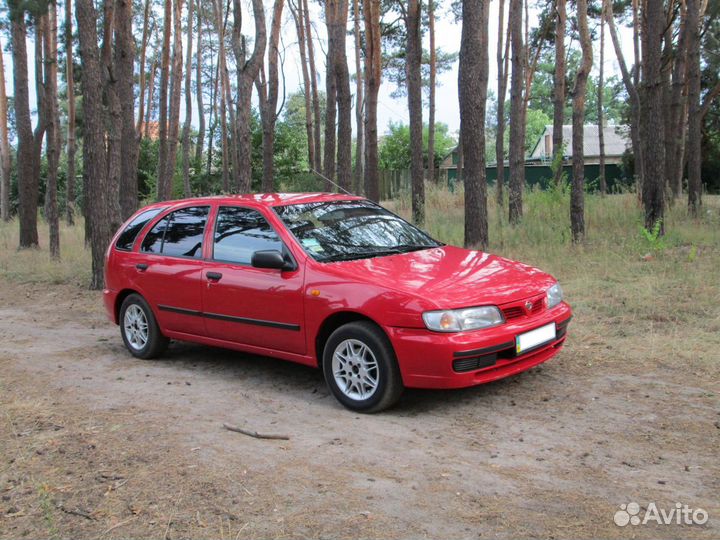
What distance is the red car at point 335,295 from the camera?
15.9 feet

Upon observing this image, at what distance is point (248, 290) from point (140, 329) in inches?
75.0

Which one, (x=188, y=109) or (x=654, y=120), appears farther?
(x=188, y=109)

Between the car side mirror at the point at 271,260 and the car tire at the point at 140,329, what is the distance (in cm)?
191

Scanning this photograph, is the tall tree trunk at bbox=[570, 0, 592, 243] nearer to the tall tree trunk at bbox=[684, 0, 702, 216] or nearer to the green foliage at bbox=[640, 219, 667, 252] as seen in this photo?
the green foliage at bbox=[640, 219, 667, 252]

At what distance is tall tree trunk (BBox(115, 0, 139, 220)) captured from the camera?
1319 cm

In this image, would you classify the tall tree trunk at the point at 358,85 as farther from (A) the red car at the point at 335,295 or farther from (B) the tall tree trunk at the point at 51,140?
(A) the red car at the point at 335,295

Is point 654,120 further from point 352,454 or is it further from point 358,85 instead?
point 358,85

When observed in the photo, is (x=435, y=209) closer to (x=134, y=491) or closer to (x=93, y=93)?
(x=93, y=93)

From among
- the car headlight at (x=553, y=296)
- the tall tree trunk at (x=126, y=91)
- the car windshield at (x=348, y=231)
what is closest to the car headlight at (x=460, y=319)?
the car headlight at (x=553, y=296)

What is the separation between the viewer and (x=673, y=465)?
Answer: 13.0 ft

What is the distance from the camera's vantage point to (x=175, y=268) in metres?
6.60

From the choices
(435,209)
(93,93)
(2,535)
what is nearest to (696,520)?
(2,535)

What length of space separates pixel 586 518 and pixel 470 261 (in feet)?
9.30

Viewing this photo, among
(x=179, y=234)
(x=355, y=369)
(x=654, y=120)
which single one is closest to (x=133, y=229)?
(x=179, y=234)
